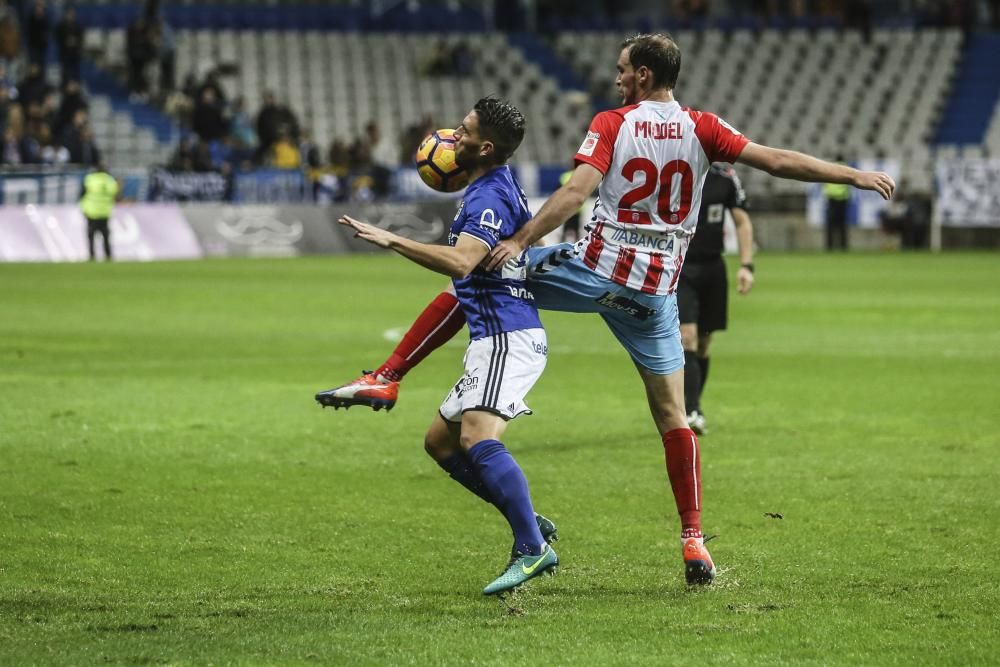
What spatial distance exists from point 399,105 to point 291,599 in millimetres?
39650

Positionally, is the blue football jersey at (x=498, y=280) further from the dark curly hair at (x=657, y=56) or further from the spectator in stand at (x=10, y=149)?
the spectator in stand at (x=10, y=149)

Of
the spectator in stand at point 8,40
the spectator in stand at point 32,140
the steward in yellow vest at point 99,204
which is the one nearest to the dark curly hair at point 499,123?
the steward in yellow vest at point 99,204

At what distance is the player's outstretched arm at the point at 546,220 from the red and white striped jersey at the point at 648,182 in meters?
0.21

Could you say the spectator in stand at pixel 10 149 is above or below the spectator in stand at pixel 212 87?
below

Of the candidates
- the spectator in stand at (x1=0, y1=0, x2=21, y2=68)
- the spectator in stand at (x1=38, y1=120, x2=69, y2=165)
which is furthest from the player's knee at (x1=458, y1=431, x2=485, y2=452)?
the spectator in stand at (x1=0, y1=0, x2=21, y2=68)

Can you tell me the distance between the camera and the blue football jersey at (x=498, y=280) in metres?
6.20

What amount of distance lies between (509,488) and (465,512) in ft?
6.74

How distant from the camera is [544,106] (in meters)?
45.7

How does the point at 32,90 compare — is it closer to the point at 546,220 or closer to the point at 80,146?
the point at 80,146

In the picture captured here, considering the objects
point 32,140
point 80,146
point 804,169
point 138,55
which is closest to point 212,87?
point 138,55

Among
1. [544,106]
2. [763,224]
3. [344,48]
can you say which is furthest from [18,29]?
[763,224]

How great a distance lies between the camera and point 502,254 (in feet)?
20.0

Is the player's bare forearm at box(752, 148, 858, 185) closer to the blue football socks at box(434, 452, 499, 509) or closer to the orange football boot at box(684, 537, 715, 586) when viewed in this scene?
the orange football boot at box(684, 537, 715, 586)

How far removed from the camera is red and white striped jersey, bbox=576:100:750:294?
20.8 ft
